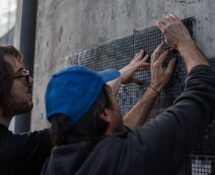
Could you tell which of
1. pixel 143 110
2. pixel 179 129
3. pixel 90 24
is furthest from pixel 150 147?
pixel 90 24

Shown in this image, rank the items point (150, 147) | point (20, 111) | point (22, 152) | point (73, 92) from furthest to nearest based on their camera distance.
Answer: point (20, 111)
point (22, 152)
point (73, 92)
point (150, 147)

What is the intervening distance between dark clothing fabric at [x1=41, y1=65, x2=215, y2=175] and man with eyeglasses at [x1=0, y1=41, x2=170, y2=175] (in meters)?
0.67

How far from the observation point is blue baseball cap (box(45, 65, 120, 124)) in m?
1.39

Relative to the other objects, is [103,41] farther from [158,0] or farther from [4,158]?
[4,158]

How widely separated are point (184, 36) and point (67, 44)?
2.23m

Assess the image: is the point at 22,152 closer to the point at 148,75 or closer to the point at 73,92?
the point at 73,92

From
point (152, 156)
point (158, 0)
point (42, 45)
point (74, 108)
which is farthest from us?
point (42, 45)

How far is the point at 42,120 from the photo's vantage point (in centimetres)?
427

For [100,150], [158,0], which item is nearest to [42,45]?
[158,0]

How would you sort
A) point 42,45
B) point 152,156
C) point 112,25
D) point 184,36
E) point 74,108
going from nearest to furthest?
point 152,156 < point 74,108 < point 184,36 < point 112,25 < point 42,45

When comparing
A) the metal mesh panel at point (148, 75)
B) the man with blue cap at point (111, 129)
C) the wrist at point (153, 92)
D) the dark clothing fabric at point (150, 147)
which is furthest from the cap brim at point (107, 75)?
the metal mesh panel at point (148, 75)

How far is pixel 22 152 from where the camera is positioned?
2.03m

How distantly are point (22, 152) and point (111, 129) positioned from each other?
879mm

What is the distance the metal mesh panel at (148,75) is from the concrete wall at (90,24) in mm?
141
